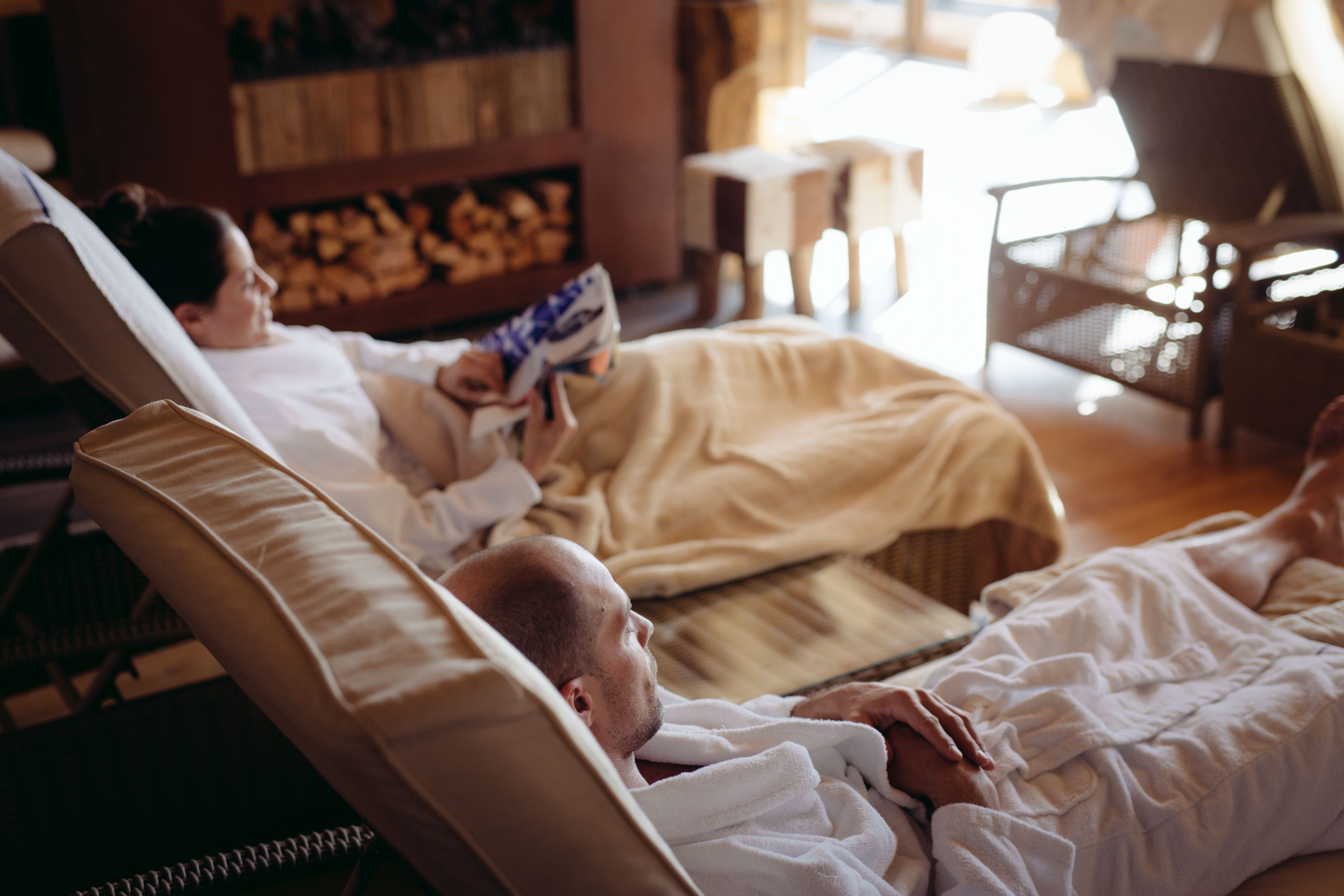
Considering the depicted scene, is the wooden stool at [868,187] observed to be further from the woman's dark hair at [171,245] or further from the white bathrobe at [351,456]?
the woman's dark hair at [171,245]

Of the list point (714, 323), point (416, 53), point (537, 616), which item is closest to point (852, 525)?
point (537, 616)

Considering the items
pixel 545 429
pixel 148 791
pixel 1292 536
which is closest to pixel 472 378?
pixel 545 429

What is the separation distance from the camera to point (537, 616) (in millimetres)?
918

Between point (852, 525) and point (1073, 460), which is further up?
point (852, 525)

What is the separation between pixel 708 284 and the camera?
4.11 meters

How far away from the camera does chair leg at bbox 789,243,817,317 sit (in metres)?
4.02

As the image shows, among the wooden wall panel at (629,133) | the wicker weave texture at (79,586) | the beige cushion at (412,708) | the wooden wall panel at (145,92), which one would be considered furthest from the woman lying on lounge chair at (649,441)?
the wooden wall panel at (629,133)

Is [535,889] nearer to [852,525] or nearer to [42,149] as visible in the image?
[852,525]

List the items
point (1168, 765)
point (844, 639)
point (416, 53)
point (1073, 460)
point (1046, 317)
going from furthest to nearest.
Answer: point (416, 53), point (1046, 317), point (1073, 460), point (844, 639), point (1168, 765)

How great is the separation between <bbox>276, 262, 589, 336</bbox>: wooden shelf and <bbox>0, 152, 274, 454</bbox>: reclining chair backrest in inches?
85.9

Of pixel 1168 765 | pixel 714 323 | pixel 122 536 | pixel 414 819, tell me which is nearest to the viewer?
pixel 414 819

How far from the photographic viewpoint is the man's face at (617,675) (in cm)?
95

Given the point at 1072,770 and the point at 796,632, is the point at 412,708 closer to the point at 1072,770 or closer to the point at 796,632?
the point at 1072,770

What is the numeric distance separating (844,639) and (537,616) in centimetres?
86
